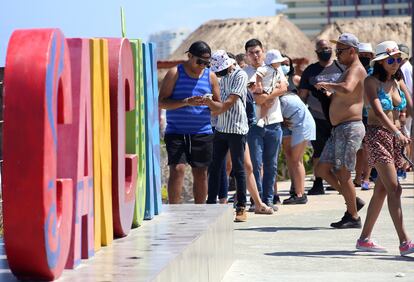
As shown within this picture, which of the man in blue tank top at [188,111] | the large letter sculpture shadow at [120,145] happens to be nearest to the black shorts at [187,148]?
the man in blue tank top at [188,111]

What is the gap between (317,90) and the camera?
14.0 meters

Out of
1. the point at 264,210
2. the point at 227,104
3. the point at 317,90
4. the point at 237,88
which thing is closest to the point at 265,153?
the point at 264,210

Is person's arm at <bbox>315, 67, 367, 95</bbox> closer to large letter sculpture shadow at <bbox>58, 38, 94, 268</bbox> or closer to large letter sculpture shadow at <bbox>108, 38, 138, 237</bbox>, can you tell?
large letter sculpture shadow at <bbox>108, 38, 138, 237</bbox>

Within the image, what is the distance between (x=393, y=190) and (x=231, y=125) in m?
2.70

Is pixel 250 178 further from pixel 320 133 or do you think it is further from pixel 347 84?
pixel 320 133

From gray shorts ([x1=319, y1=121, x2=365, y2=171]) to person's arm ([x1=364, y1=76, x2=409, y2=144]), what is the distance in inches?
53.7

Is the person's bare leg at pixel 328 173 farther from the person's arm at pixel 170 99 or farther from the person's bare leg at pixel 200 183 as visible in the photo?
the person's arm at pixel 170 99

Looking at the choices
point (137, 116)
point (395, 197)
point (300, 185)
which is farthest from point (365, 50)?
point (137, 116)

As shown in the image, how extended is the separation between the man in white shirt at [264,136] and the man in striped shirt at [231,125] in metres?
1.05

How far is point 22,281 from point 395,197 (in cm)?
420

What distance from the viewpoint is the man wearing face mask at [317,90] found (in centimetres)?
1388

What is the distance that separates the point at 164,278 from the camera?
6102 mm

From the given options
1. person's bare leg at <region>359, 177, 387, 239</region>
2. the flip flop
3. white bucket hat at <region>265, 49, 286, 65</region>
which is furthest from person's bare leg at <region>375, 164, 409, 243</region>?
white bucket hat at <region>265, 49, 286, 65</region>

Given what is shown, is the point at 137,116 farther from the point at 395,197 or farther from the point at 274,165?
the point at 274,165
